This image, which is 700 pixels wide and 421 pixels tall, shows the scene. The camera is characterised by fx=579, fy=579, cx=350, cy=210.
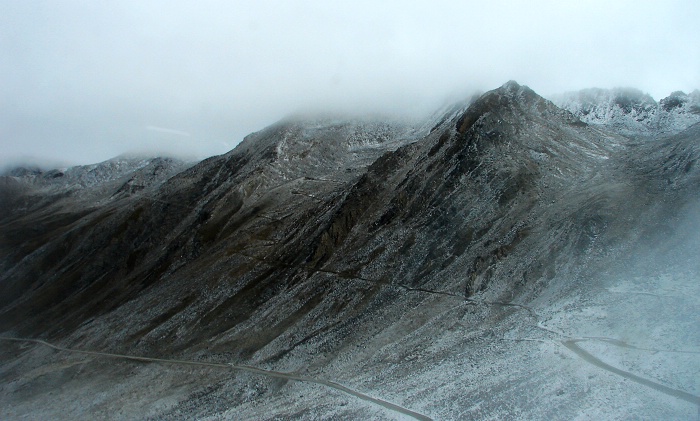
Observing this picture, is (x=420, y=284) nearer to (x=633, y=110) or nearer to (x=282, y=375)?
(x=282, y=375)

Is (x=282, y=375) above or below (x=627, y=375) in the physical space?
below

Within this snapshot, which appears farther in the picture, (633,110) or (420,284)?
(633,110)

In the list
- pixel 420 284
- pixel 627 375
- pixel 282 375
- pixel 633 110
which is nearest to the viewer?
pixel 627 375

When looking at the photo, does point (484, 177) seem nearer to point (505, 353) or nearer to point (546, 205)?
point (546, 205)

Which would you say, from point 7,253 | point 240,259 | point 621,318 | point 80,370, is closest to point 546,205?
point 621,318

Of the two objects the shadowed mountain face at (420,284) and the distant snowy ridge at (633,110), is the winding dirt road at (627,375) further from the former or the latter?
the distant snowy ridge at (633,110)


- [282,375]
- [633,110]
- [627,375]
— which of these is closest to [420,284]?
[282,375]
